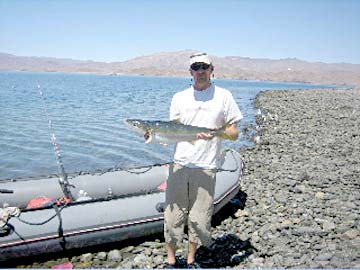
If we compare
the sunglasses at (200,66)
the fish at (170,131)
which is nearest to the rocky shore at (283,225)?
the fish at (170,131)

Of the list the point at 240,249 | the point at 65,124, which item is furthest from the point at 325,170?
the point at 65,124

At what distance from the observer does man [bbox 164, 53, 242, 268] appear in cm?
404

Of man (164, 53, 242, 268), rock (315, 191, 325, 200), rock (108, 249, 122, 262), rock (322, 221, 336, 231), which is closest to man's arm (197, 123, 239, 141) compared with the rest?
man (164, 53, 242, 268)

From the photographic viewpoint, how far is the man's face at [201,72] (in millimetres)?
3973

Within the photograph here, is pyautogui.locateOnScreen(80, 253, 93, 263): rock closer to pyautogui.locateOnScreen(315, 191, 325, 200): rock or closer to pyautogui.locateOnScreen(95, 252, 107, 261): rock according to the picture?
pyautogui.locateOnScreen(95, 252, 107, 261): rock

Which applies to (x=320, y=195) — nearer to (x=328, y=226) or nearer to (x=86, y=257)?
(x=328, y=226)

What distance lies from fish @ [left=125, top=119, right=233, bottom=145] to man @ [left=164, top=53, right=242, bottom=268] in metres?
0.05

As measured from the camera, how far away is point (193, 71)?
4.03 m

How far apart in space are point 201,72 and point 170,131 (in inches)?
29.8

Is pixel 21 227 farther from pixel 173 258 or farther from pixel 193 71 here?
pixel 193 71

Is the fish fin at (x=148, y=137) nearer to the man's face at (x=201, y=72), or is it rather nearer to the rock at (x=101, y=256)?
the man's face at (x=201, y=72)

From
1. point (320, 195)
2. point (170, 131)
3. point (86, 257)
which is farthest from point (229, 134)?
point (320, 195)

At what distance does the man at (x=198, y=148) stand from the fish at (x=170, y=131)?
0.18ft

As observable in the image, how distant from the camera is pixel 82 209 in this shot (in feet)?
18.4
